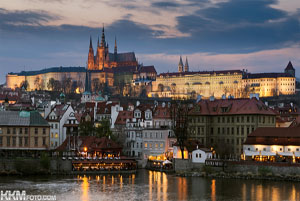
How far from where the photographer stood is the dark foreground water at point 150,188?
6031 centimetres

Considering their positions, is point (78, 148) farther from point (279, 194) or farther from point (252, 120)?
point (279, 194)

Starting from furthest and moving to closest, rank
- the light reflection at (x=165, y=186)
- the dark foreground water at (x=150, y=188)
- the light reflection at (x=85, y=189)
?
the light reflection at (x=165, y=186), the dark foreground water at (x=150, y=188), the light reflection at (x=85, y=189)

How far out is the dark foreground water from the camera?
60.3m

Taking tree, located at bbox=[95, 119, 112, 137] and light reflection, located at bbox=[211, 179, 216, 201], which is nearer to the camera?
light reflection, located at bbox=[211, 179, 216, 201]

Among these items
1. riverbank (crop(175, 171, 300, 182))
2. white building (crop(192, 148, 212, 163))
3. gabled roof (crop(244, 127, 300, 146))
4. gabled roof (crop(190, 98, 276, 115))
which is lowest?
riverbank (crop(175, 171, 300, 182))

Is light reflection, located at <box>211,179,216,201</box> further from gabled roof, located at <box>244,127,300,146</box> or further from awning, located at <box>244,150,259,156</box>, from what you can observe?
gabled roof, located at <box>244,127,300,146</box>

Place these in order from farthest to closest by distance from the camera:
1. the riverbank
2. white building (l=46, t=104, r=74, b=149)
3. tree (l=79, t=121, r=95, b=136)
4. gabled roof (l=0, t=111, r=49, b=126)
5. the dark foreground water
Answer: white building (l=46, t=104, r=74, b=149), tree (l=79, t=121, r=95, b=136), gabled roof (l=0, t=111, r=49, b=126), the riverbank, the dark foreground water

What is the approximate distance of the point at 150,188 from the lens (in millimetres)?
66125

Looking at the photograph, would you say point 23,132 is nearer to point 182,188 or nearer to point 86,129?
point 86,129

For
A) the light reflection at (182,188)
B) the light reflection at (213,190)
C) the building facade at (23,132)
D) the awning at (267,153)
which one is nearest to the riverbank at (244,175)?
the light reflection at (182,188)

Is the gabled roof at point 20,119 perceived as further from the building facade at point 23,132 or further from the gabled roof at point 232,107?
the gabled roof at point 232,107

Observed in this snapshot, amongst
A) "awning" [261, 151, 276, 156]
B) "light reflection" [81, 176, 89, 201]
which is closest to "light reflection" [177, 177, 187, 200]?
"light reflection" [81, 176, 89, 201]

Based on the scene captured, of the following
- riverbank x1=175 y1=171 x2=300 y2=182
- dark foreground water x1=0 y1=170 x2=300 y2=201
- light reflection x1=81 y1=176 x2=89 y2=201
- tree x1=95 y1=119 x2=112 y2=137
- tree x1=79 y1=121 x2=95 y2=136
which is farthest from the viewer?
tree x1=79 y1=121 x2=95 y2=136

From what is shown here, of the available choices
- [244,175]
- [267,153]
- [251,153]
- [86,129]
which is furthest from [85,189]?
[86,129]
